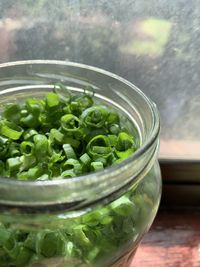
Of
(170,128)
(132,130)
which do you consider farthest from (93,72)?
(170,128)

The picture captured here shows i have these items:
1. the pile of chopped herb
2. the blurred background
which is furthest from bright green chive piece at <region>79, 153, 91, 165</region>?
the blurred background

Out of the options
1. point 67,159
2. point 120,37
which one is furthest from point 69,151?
point 120,37

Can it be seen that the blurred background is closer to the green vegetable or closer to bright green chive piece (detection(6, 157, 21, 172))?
Answer: the green vegetable

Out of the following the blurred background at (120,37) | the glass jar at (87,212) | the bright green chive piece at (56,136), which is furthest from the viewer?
the blurred background at (120,37)

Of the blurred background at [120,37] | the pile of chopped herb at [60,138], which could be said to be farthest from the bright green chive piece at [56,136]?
the blurred background at [120,37]

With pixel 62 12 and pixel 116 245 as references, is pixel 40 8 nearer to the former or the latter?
pixel 62 12

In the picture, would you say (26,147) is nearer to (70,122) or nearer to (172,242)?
(70,122)

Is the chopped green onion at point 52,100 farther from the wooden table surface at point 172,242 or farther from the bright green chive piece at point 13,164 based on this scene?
the wooden table surface at point 172,242
